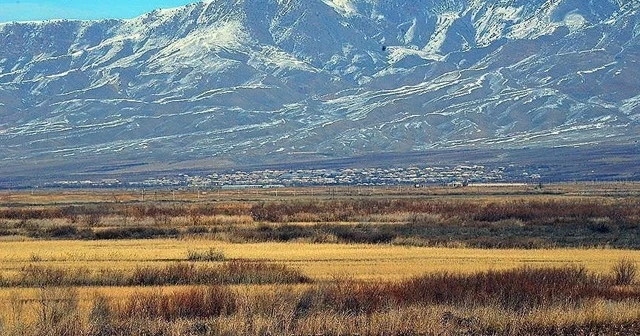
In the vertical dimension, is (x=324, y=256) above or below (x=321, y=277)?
below

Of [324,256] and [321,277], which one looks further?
[324,256]

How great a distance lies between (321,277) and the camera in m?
31.3

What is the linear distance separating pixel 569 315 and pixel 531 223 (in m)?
36.9

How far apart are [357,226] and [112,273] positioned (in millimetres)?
27532

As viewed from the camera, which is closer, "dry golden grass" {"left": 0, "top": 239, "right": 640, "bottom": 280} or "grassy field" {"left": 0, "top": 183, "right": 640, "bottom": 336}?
"grassy field" {"left": 0, "top": 183, "right": 640, "bottom": 336}

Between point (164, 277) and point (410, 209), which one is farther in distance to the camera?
point (410, 209)

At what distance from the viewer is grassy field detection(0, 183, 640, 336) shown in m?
21.3

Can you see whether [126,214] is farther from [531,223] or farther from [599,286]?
[599,286]

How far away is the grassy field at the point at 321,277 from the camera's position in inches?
838

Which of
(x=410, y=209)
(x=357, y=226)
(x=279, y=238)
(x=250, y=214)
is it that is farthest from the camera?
(x=410, y=209)

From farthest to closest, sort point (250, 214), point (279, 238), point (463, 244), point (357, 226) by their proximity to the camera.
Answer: point (250, 214)
point (357, 226)
point (279, 238)
point (463, 244)

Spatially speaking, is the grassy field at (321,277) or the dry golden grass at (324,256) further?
the dry golden grass at (324,256)

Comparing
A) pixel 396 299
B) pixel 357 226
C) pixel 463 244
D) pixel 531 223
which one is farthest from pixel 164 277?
pixel 531 223

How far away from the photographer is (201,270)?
31.1 meters
